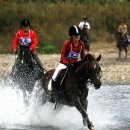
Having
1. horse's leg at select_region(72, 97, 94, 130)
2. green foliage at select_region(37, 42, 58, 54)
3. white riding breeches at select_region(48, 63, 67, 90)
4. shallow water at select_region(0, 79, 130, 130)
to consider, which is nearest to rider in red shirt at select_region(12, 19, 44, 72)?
shallow water at select_region(0, 79, 130, 130)

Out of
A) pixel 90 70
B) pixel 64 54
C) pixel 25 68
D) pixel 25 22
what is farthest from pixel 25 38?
pixel 90 70

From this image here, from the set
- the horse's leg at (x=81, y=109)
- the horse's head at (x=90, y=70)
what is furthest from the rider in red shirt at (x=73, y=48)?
the horse's leg at (x=81, y=109)

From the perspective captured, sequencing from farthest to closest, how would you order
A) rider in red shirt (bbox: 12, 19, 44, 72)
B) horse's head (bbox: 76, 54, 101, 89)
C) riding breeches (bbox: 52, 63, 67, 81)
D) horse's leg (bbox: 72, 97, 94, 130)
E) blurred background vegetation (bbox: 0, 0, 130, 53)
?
blurred background vegetation (bbox: 0, 0, 130, 53)
rider in red shirt (bbox: 12, 19, 44, 72)
riding breeches (bbox: 52, 63, 67, 81)
horse's leg (bbox: 72, 97, 94, 130)
horse's head (bbox: 76, 54, 101, 89)

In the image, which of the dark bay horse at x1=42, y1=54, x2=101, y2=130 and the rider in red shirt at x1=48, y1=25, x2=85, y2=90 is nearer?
the dark bay horse at x1=42, y1=54, x2=101, y2=130

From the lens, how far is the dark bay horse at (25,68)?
671 inches

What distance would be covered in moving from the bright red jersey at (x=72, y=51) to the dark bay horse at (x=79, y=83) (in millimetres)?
219

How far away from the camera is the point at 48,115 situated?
1569 cm

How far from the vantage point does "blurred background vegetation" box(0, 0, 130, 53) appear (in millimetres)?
43781

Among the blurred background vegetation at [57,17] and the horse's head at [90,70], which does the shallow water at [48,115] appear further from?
the blurred background vegetation at [57,17]

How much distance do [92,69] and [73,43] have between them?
3.94 ft

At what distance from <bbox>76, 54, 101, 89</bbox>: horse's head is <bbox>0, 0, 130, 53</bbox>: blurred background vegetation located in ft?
92.1

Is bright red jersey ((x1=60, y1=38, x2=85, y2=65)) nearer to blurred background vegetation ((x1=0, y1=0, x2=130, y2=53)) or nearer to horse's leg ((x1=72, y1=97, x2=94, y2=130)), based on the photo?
horse's leg ((x1=72, y1=97, x2=94, y2=130))

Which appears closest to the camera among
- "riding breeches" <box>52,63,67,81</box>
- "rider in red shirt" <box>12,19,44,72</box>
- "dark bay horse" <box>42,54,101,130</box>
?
"dark bay horse" <box>42,54,101,130</box>

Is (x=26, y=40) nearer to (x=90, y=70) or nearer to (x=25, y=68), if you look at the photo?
(x=25, y=68)
